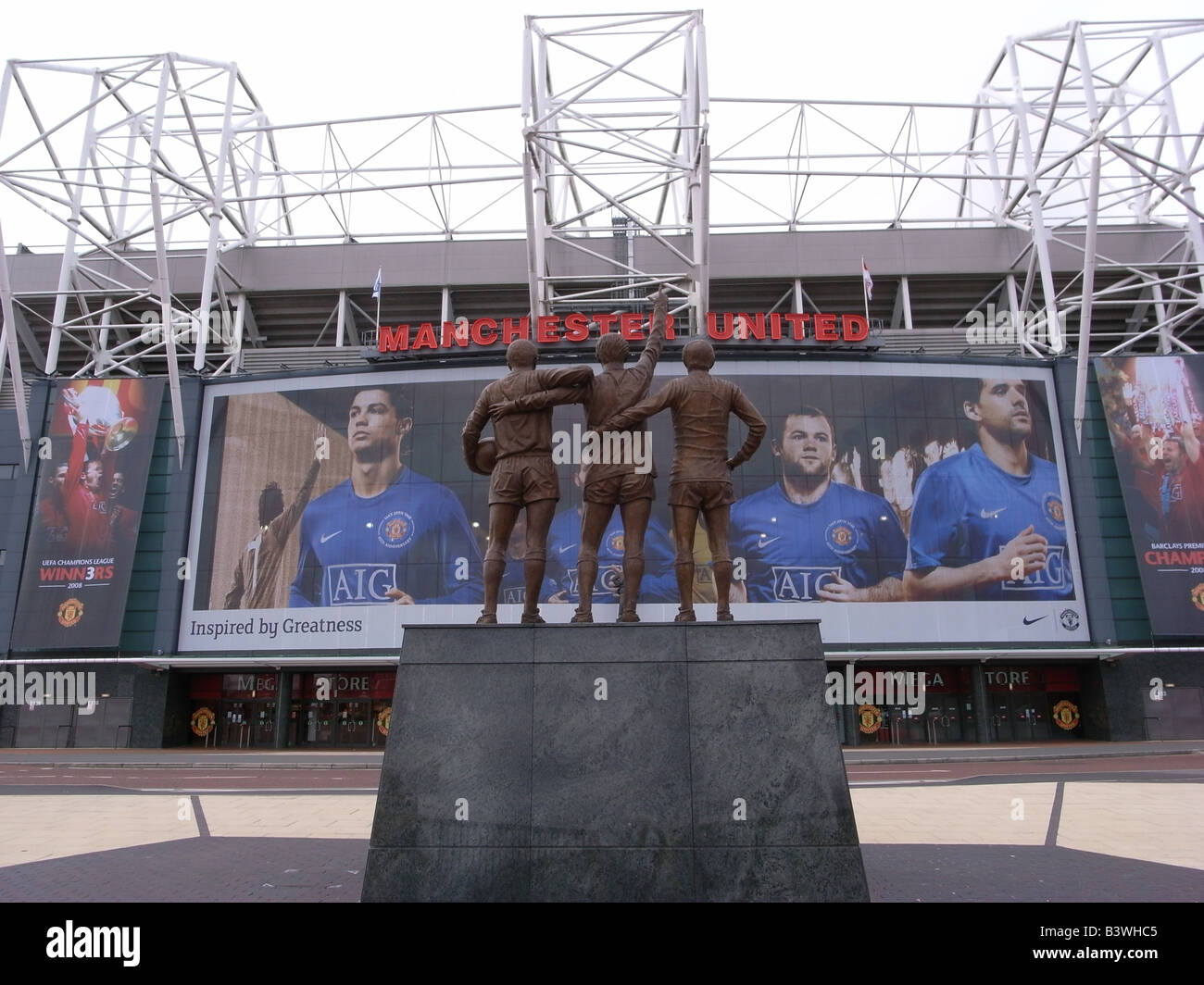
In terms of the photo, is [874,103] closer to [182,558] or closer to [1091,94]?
[1091,94]

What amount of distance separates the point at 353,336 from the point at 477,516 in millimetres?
14784

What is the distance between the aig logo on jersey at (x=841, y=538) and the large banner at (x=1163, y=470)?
37.4 feet

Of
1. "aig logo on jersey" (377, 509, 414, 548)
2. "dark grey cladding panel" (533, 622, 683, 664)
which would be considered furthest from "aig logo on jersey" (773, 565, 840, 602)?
"dark grey cladding panel" (533, 622, 683, 664)

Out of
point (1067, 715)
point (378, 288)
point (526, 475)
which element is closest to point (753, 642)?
point (526, 475)

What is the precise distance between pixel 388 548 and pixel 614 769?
3087 centimetres

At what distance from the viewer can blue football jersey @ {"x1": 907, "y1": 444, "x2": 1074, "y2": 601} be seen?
120 ft

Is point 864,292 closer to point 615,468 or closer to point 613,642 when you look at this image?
point 615,468

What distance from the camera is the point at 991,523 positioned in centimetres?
3694

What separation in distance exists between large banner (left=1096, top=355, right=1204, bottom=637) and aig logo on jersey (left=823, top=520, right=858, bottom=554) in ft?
37.4

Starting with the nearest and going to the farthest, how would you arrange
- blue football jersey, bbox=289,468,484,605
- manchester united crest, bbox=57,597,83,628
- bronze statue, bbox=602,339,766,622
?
bronze statue, bbox=602,339,766,622
blue football jersey, bbox=289,468,484,605
manchester united crest, bbox=57,597,83,628

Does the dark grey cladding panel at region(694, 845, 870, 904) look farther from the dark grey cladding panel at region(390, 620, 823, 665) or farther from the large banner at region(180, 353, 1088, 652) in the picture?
the large banner at region(180, 353, 1088, 652)

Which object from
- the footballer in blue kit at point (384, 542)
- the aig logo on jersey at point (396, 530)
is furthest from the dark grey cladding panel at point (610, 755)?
the aig logo on jersey at point (396, 530)

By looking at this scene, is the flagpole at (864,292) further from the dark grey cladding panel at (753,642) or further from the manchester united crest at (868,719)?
the dark grey cladding panel at (753,642)

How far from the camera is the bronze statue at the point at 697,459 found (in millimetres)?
9961
